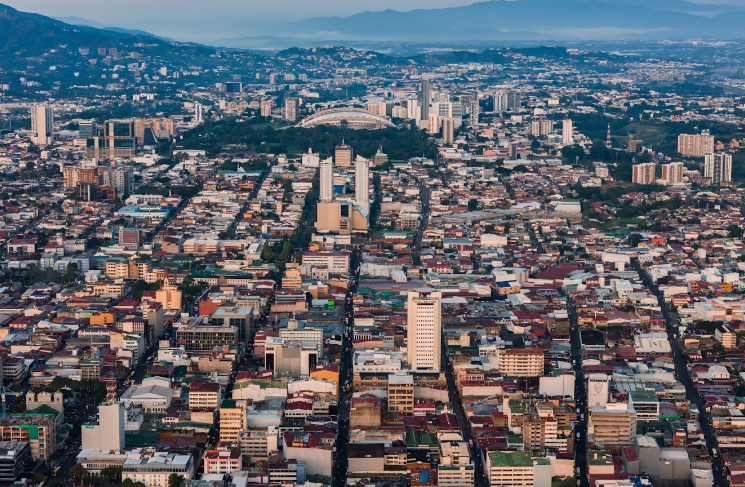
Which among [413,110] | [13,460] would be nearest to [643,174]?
[413,110]

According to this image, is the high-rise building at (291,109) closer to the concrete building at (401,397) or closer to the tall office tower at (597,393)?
the concrete building at (401,397)

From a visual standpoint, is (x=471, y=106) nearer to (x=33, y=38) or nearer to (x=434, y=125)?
(x=434, y=125)

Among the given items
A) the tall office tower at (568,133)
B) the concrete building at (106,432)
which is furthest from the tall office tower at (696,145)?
the concrete building at (106,432)

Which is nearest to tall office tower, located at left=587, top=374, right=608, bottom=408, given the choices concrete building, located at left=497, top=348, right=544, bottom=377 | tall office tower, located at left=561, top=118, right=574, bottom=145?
concrete building, located at left=497, top=348, right=544, bottom=377

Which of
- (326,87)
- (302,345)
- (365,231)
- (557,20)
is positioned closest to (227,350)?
(302,345)

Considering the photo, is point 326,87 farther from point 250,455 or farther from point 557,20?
point 557,20

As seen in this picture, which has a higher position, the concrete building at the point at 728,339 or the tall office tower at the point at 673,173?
the tall office tower at the point at 673,173
